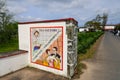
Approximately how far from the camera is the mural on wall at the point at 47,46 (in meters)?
5.91

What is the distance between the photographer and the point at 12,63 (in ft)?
21.3

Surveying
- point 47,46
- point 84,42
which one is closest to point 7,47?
point 84,42

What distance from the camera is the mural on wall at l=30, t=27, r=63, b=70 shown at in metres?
Result: 5.91

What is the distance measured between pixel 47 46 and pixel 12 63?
6.49 ft

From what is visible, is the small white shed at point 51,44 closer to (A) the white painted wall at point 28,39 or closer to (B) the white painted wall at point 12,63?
(A) the white painted wall at point 28,39

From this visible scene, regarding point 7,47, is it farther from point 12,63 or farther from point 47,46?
point 47,46

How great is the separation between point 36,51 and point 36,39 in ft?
2.12

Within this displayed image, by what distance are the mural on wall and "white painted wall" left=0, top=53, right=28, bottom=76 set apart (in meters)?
0.49

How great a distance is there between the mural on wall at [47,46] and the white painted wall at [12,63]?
0.49 metres

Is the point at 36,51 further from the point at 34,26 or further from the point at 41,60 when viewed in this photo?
the point at 34,26

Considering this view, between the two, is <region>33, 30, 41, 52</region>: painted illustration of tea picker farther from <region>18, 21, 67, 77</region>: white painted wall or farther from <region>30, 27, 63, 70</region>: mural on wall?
<region>18, 21, 67, 77</region>: white painted wall

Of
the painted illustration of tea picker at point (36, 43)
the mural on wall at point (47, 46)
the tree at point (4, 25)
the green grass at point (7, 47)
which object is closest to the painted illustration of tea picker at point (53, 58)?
the mural on wall at point (47, 46)

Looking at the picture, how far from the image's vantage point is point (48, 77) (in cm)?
579

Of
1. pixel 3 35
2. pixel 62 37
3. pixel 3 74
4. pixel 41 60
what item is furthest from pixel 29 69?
pixel 3 35
